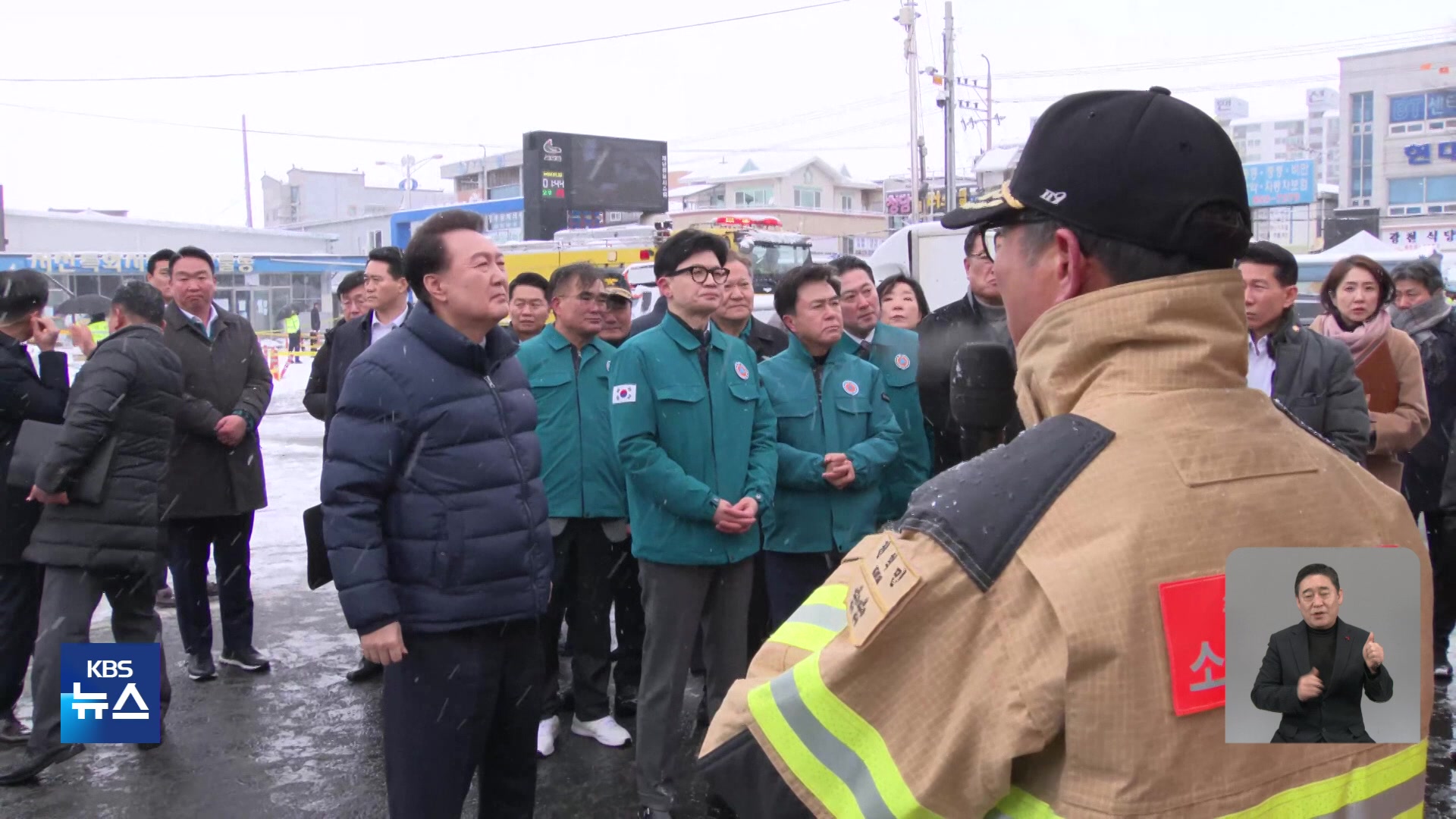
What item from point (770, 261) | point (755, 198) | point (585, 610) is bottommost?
point (585, 610)

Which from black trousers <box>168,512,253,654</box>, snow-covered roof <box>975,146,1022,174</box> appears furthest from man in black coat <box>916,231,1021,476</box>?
snow-covered roof <box>975,146,1022,174</box>

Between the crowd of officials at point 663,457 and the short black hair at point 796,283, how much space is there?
0.06ft

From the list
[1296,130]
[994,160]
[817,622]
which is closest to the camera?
[817,622]

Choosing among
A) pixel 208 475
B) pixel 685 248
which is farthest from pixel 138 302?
pixel 685 248

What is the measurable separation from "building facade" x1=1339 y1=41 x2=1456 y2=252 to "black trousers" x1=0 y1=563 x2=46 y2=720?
5155 centimetres

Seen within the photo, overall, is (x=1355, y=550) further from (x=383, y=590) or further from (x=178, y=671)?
(x=178, y=671)

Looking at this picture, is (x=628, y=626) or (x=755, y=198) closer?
(x=628, y=626)

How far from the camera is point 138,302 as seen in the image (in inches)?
190

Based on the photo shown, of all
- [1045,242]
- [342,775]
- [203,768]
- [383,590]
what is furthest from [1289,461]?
[203,768]

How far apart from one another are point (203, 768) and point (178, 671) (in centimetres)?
144

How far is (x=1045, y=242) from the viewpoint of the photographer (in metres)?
1.24

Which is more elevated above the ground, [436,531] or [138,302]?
[138,302]

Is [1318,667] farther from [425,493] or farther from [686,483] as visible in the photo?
[686,483]

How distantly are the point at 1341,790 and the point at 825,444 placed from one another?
3.43m
